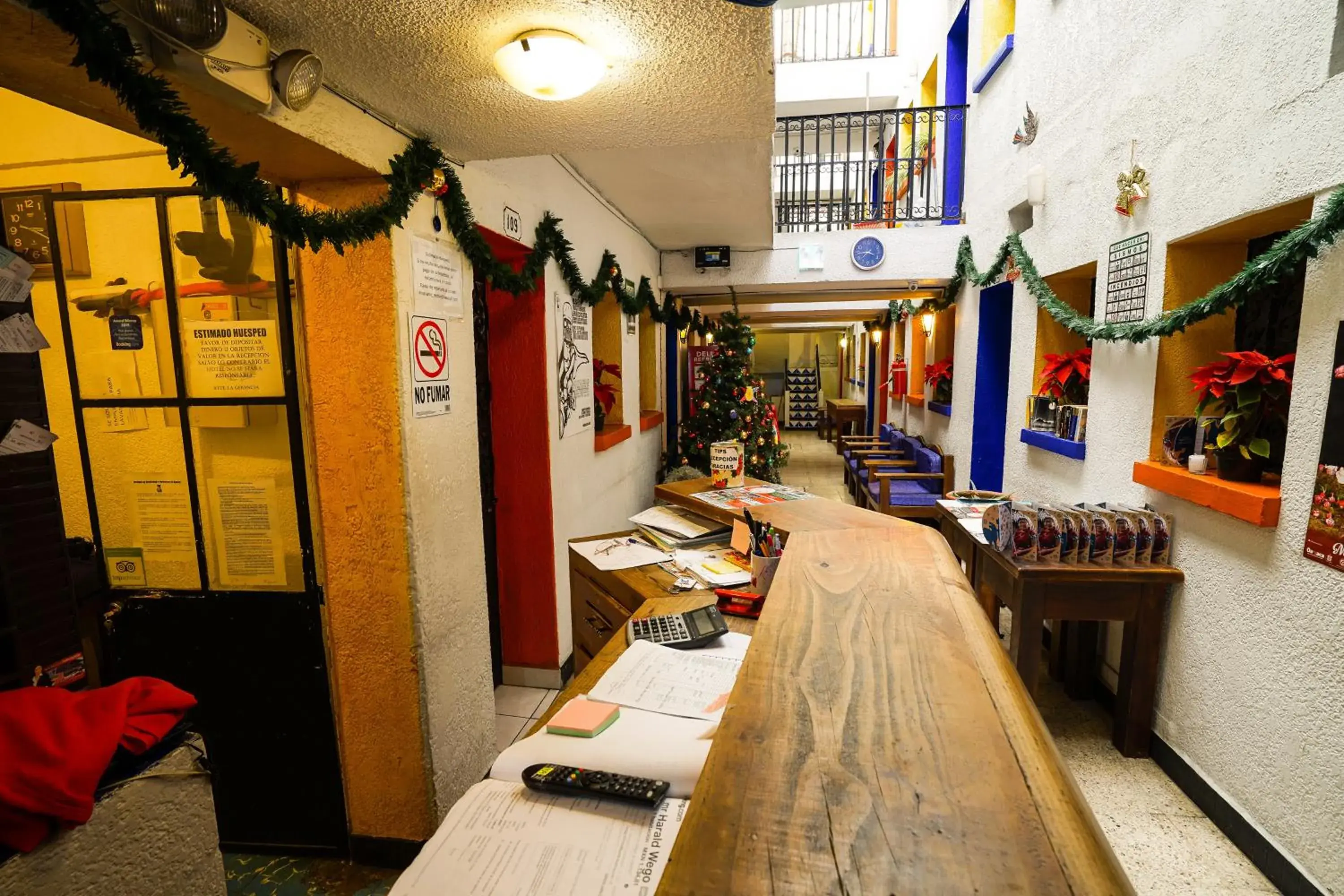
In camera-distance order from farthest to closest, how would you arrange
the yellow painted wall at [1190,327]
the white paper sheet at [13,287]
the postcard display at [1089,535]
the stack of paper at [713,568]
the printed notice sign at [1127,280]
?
1. the printed notice sign at [1127,280]
2. the postcard display at [1089,535]
3. the yellow painted wall at [1190,327]
4. the stack of paper at [713,568]
5. the white paper sheet at [13,287]

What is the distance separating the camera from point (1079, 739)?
2.66 metres

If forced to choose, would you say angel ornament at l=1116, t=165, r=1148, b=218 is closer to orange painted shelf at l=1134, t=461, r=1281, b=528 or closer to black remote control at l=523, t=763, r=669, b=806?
orange painted shelf at l=1134, t=461, r=1281, b=528

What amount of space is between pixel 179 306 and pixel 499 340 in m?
1.33

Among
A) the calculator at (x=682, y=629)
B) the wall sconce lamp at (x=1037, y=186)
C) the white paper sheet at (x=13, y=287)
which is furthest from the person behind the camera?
the wall sconce lamp at (x=1037, y=186)

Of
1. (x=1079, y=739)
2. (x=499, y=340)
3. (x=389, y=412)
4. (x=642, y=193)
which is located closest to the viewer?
(x=389, y=412)

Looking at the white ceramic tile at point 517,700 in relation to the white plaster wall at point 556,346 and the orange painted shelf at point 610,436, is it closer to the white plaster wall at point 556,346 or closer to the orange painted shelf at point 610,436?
the white plaster wall at point 556,346

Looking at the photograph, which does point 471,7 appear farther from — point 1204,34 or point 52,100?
point 1204,34

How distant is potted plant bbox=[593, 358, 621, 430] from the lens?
13.0 feet

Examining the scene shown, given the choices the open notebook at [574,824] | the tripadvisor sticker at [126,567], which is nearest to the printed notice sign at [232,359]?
the tripadvisor sticker at [126,567]

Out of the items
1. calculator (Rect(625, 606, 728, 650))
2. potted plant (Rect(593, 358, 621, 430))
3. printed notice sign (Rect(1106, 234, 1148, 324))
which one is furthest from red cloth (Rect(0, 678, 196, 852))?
printed notice sign (Rect(1106, 234, 1148, 324))

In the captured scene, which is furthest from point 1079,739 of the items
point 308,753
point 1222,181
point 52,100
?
point 52,100

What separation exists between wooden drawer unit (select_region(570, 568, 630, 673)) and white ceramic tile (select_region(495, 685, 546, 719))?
56 centimetres

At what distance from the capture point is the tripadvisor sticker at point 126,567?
193cm

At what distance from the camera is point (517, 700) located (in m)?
3.07
